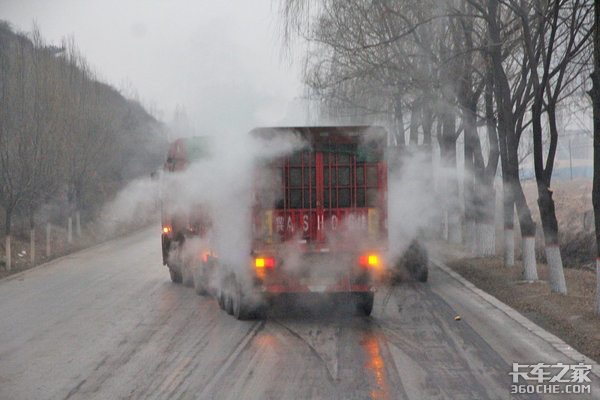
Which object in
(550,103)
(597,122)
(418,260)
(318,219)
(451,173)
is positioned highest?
(550,103)

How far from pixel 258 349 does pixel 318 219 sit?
287 centimetres

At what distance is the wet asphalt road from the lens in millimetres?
7805

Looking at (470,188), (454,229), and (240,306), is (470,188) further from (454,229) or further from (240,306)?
(240,306)

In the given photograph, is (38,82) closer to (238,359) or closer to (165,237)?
(165,237)

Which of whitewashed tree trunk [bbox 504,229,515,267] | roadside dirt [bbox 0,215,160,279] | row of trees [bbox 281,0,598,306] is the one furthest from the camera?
roadside dirt [bbox 0,215,160,279]

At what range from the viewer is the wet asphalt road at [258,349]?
25.6 ft

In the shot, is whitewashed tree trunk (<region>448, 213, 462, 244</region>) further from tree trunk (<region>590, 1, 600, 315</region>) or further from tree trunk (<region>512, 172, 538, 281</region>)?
tree trunk (<region>590, 1, 600, 315</region>)

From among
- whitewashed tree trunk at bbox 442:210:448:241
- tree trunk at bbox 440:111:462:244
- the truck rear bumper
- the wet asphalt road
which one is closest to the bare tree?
the wet asphalt road

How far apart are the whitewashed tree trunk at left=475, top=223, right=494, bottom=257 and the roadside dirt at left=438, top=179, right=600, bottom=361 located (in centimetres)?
39

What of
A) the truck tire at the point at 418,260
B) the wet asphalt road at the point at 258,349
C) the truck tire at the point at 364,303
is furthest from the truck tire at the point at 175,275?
the truck tire at the point at 364,303

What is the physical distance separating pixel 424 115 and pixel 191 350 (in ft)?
63.8

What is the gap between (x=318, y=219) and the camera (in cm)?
1206

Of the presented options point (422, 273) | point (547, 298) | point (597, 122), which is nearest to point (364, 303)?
point (547, 298)

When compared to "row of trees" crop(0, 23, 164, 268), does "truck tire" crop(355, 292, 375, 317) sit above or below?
below
